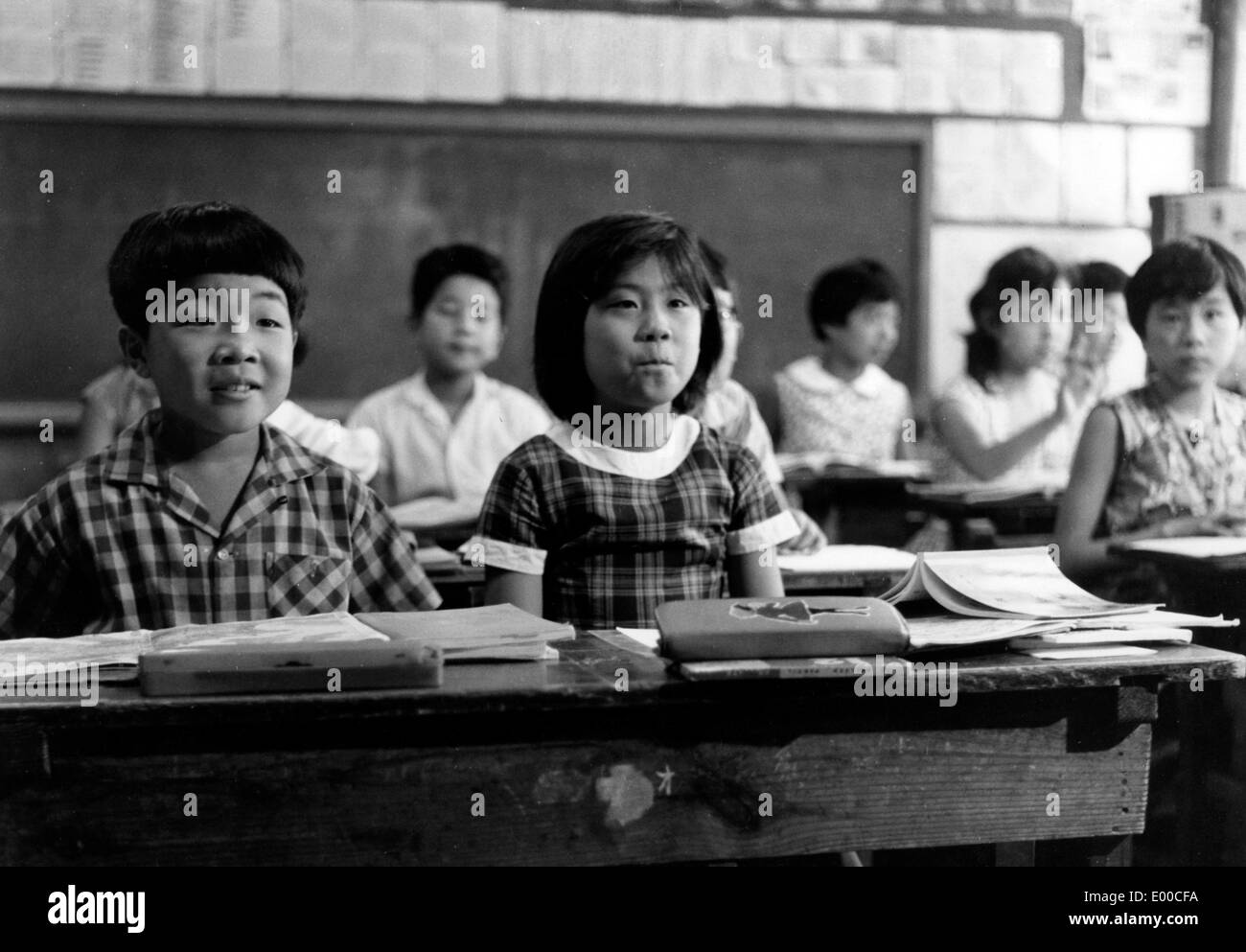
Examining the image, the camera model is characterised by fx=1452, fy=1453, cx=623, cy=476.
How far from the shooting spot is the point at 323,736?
1.26m

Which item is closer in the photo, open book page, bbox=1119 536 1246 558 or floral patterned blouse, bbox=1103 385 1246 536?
open book page, bbox=1119 536 1246 558

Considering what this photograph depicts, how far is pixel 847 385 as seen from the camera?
520cm

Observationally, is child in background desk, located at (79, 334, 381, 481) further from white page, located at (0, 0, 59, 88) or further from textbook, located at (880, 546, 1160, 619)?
textbook, located at (880, 546, 1160, 619)

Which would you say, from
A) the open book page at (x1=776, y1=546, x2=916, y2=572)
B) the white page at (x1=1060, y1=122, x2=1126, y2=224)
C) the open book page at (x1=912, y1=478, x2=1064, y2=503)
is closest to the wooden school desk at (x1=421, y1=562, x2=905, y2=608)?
the open book page at (x1=776, y1=546, x2=916, y2=572)

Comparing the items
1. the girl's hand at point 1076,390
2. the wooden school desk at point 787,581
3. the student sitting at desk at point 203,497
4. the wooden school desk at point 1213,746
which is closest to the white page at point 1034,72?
the girl's hand at point 1076,390

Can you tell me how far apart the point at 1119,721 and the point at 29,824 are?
0.99 m

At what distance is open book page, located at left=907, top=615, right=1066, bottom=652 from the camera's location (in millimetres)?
1352

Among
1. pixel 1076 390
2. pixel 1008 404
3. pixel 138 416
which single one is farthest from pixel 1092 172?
pixel 138 416

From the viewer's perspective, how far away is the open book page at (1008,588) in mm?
1442

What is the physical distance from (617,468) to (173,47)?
381 centimetres

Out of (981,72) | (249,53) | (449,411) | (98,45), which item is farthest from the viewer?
(981,72)

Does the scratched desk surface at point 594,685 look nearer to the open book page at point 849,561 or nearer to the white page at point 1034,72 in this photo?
the open book page at point 849,561

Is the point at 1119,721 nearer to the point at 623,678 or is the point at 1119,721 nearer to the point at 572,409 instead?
the point at 623,678

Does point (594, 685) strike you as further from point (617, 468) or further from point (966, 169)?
point (966, 169)
